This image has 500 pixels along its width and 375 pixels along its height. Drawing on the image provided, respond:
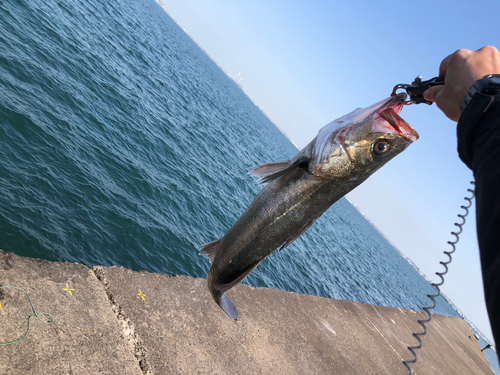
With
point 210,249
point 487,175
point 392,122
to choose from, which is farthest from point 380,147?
point 210,249

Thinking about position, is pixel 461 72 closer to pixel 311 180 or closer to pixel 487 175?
pixel 487 175

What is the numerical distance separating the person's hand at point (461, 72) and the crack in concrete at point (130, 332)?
3739 millimetres

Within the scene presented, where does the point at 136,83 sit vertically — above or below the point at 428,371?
below

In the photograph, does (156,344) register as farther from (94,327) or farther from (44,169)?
(44,169)

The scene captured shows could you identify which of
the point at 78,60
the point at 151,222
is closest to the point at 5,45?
the point at 78,60

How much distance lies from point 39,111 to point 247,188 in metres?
15.1

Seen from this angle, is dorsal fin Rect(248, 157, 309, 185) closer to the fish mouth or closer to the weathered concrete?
the fish mouth

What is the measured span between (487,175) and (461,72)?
873mm

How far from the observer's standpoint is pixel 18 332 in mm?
2920

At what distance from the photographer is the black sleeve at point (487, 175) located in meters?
1.00

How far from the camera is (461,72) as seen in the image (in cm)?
179

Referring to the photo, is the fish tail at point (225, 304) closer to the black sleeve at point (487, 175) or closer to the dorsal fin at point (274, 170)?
the dorsal fin at point (274, 170)

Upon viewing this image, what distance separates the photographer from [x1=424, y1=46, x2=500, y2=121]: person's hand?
5.68ft

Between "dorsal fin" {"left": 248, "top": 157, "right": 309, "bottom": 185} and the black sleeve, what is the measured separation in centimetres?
132
